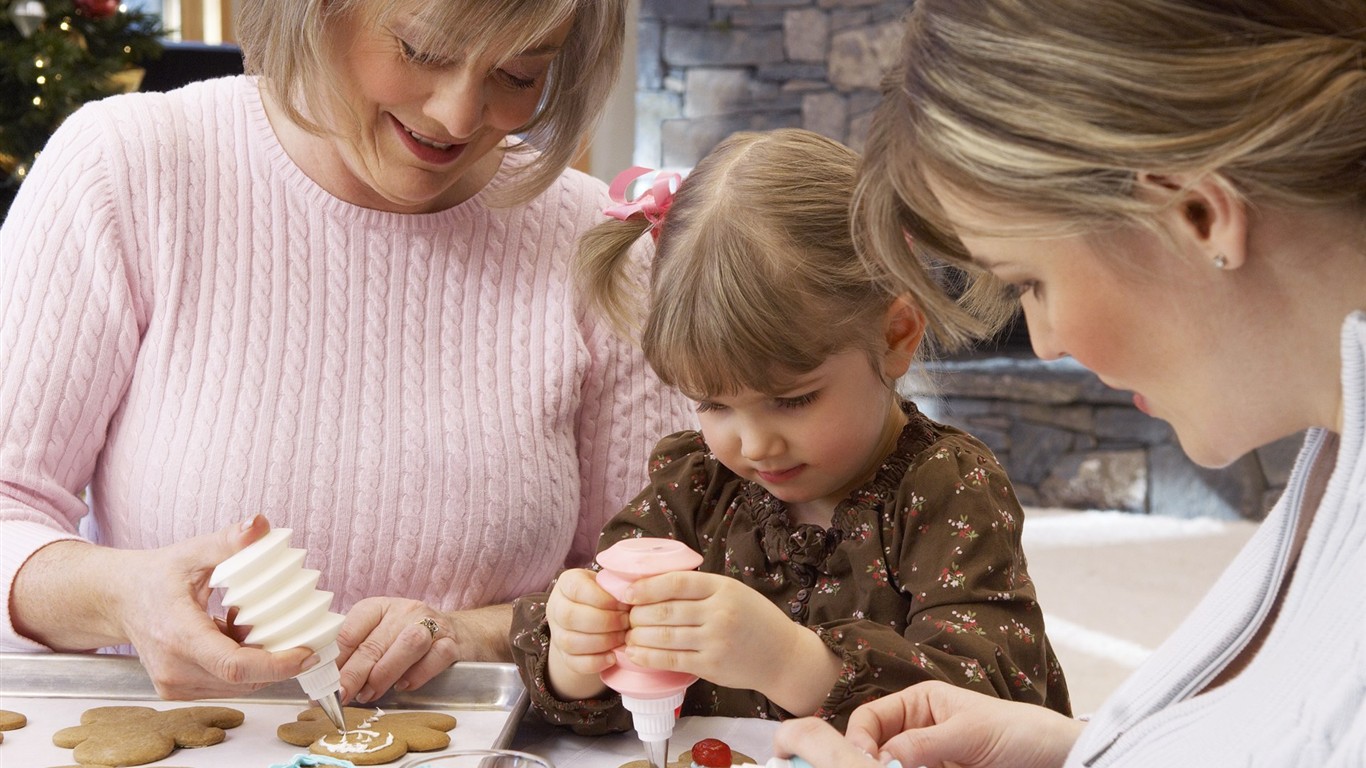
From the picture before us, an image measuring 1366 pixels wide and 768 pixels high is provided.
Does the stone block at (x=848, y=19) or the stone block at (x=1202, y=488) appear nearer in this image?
the stone block at (x=1202, y=488)

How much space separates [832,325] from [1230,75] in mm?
529

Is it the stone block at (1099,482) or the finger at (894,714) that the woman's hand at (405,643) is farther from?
the stone block at (1099,482)

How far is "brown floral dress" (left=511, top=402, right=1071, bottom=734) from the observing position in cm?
100

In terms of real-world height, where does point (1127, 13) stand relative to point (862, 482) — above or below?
above

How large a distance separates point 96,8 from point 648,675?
3.02 m

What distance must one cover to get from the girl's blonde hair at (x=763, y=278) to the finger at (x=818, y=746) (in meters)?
0.34

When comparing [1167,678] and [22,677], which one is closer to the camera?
[1167,678]

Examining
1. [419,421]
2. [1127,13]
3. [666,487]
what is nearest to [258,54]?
[419,421]

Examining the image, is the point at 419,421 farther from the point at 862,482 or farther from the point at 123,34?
the point at 123,34

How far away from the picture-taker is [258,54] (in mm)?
1338

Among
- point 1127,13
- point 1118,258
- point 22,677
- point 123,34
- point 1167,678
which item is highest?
point 123,34

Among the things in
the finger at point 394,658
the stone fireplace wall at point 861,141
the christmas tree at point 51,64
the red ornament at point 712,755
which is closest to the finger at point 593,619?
the red ornament at point 712,755

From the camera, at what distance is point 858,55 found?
16.5 feet

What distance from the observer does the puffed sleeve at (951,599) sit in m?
0.98
